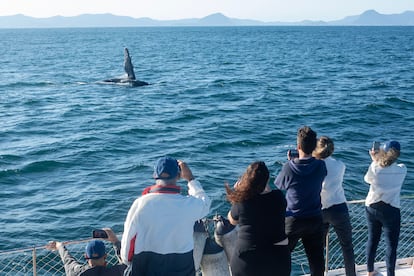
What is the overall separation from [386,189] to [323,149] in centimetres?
108

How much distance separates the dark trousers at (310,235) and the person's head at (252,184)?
1031mm

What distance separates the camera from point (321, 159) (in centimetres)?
646

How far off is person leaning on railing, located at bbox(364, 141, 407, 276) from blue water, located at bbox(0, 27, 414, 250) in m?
10.3

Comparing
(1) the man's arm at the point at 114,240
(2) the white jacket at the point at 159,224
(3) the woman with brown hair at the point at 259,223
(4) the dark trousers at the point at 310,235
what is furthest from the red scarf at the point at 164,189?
(4) the dark trousers at the point at 310,235

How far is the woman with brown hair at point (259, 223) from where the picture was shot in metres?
5.27

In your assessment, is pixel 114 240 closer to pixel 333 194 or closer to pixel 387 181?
pixel 333 194

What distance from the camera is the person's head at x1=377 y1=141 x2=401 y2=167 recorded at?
6617 mm

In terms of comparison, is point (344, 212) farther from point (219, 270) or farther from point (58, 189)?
point (58, 189)

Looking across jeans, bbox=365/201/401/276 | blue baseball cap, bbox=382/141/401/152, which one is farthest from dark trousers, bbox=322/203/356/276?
blue baseball cap, bbox=382/141/401/152

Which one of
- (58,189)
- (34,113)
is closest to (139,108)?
(34,113)

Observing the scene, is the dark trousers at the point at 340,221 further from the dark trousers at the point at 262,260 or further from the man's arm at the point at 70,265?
the man's arm at the point at 70,265

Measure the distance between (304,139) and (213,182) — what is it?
14653 mm

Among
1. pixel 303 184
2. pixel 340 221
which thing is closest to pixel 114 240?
pixel 303 184

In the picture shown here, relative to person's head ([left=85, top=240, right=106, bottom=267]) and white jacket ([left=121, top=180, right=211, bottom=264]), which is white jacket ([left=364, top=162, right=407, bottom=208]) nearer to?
white jacket ([left=121, top=180, right=211, bottom=264])
